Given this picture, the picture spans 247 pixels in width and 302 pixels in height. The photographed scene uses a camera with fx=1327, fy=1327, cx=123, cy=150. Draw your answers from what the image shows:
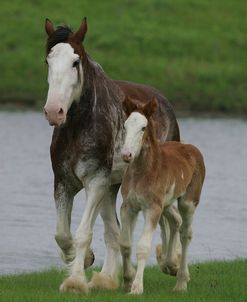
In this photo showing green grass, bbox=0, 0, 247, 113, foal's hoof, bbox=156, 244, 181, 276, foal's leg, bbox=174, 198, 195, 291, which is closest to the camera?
foal's leg, bbox=174, 198, 195, 291

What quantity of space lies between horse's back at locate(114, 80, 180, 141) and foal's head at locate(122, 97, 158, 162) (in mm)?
2075

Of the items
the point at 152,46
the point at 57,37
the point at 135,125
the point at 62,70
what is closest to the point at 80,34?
the point at 57,37

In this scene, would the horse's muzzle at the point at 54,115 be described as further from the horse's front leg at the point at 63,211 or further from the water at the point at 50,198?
the water at the point at 50,198

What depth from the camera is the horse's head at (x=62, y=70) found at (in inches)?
446

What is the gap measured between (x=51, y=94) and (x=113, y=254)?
2.07 m

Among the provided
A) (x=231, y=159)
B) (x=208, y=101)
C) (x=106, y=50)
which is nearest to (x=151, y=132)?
(x=231, y=159)

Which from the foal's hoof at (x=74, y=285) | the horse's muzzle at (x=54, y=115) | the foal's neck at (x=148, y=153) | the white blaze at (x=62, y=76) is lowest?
the foal's hoof at (x=74, y=285)

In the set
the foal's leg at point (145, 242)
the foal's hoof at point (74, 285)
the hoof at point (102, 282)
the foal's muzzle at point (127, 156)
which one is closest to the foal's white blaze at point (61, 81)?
the foal's muzzle at point (127, 156)

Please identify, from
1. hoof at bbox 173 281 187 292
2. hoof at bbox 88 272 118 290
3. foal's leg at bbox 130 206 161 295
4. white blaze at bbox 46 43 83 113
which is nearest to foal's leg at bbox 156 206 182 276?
hoof at bbox 173 281 187 292

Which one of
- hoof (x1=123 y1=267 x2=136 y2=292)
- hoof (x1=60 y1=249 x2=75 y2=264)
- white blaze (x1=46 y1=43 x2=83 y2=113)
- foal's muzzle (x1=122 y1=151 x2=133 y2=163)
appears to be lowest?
hoof (x1=60 y1=249 x2=75 y2=264)

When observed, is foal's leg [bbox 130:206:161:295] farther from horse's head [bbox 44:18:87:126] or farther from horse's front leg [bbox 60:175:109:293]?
horse's head [bbox 44:18:87:126]

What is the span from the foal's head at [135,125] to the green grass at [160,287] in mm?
1251

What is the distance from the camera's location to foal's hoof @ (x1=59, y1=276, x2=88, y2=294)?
11.7 metres

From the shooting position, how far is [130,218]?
11664 millimetres
